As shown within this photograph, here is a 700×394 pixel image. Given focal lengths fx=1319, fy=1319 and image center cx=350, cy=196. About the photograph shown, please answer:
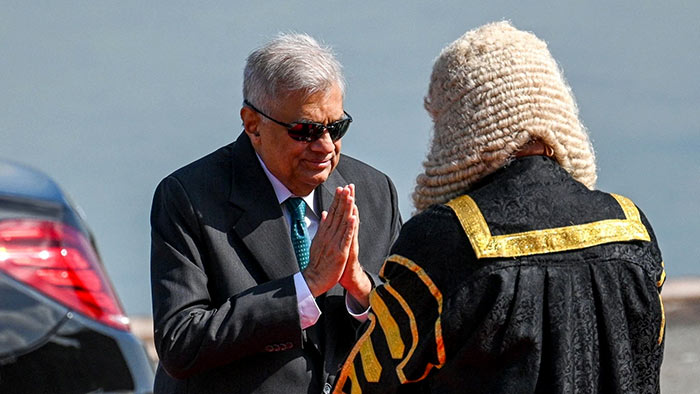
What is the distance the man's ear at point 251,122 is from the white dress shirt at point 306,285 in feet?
0.21

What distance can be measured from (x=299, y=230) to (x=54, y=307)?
977mm

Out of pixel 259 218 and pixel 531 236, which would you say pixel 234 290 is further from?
pixel 531 236

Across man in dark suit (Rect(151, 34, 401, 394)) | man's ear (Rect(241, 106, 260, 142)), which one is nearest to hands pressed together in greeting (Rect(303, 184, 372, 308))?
man in dark suit (Rect(151, 34, 401, 394))

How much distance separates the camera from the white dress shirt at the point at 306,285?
3.41 metres

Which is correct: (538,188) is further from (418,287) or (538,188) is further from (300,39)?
(300,39)

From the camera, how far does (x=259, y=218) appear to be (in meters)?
3.58

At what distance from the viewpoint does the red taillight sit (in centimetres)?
280

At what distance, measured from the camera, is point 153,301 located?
3.51m

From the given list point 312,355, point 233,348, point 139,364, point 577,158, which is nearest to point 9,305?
point 139,364

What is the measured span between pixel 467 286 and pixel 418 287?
0.11m

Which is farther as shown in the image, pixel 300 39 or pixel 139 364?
pixel 300 39

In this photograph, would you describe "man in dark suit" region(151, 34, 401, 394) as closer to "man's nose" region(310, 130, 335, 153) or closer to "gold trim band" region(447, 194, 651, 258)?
"man's nose" region(310, 130, 335, 153)

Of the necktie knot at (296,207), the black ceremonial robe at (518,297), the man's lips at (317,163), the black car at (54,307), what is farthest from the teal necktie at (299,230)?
the black ceremonial robe at (518,297)

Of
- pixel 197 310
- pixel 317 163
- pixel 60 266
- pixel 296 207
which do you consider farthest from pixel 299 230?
pixel 60 266
